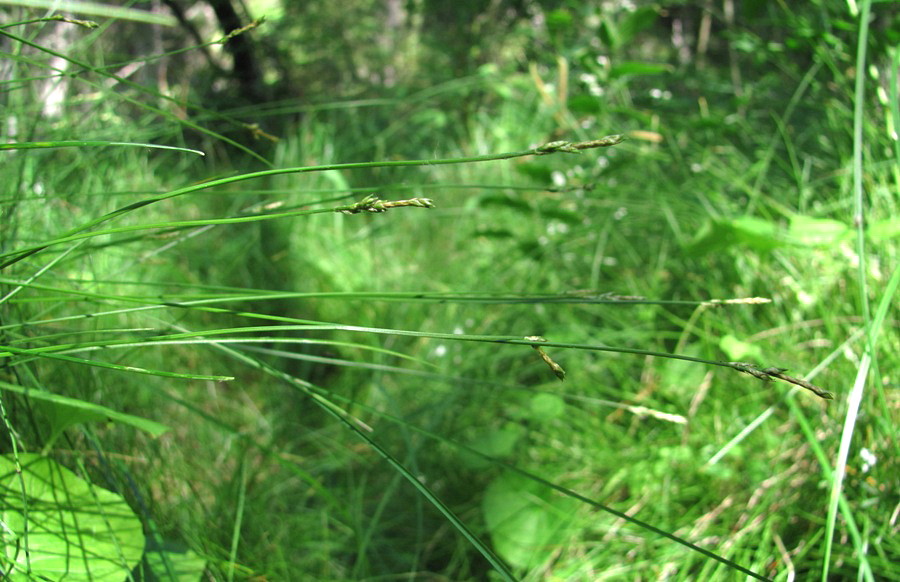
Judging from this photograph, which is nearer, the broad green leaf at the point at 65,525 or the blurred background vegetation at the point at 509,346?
the broad green leaf at the point at 65,525

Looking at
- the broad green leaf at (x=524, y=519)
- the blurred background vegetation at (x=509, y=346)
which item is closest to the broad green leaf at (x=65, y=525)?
the blurred background vegetation at (x=509, y=346)

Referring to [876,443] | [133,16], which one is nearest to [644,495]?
[876,443]

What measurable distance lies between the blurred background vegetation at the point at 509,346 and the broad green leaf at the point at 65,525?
3cm

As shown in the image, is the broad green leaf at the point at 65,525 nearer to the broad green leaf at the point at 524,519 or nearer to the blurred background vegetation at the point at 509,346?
the blurred background vegetation at the point at 509,346

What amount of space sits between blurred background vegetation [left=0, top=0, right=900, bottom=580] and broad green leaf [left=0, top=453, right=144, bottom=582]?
3 cm

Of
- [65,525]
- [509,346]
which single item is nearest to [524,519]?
[509,346]

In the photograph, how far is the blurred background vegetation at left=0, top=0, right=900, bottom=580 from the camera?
753 millimetres

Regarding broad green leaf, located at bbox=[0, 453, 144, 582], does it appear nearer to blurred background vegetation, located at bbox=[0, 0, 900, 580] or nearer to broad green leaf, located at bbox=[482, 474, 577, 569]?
blurred background vegetation, located at bbox=[0, 0, 900, 580]

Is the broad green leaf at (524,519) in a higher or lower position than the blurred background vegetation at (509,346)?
lower

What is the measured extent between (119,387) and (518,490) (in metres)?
0.60

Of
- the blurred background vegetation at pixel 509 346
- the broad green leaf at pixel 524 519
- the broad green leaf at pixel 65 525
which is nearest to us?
the broad green leaf at pixel 65 525

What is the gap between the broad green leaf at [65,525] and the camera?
64 cm

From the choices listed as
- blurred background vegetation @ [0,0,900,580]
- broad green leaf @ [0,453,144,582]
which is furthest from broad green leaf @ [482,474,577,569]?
broad green leaf @ [0,453,144,582]

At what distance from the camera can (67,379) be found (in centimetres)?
86
